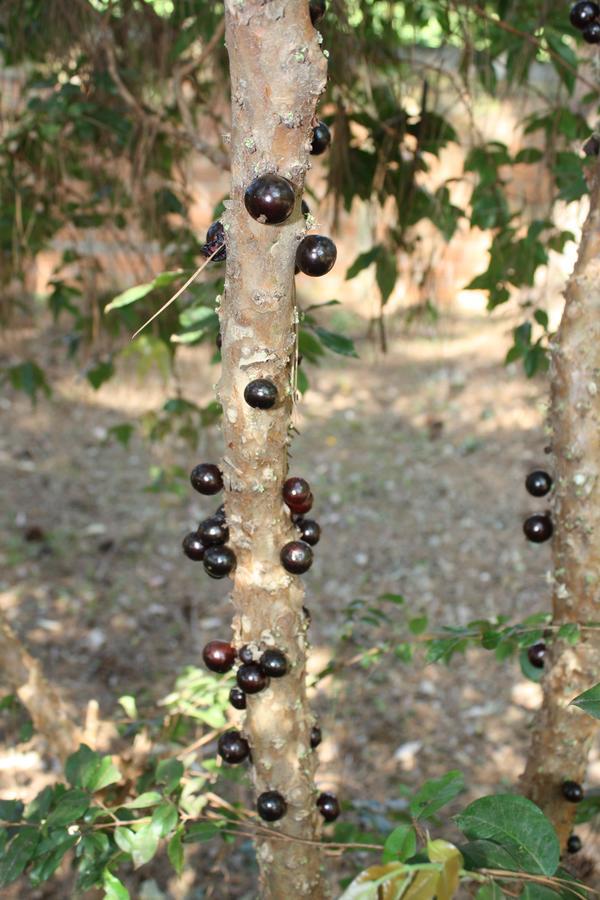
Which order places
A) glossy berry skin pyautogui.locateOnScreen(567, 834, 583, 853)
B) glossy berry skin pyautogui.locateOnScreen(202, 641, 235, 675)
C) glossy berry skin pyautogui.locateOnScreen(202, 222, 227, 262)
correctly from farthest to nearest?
1. glossy berry skin pyautogui.locateOnScreen(567, 834, 583, 853)
2. glossy berry skin pyautogui.locateOnScreen(202, 641, 235, 675)
3. glossy berry skin pyautogui.locateOnScreen(202, 222, 227, 262)

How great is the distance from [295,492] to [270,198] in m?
0.48

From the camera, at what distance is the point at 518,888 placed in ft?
5.18

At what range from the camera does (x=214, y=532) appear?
4.73 ft

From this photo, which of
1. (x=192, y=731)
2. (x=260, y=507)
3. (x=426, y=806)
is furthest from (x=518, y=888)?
(x=192, y=731)

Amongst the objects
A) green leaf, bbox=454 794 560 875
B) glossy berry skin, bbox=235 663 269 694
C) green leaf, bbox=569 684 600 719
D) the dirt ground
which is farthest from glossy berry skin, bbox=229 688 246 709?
the dirt ground

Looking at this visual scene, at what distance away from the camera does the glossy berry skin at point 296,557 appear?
1.41 meters

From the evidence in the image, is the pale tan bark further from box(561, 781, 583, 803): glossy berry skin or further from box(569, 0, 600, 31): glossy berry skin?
box(569, 0, 600, 31): glossy berry skin

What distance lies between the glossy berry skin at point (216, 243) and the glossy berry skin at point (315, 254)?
6.1 inches

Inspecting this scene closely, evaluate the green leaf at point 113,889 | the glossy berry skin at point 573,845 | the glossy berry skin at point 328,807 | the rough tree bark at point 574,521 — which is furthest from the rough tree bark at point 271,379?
the glossy berry skin at point 573,845

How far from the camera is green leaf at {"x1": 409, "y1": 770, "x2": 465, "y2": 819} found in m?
1.28

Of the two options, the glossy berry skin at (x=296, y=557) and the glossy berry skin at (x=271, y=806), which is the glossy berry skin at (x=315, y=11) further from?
the glossy berry skin at (x=271, y=806)

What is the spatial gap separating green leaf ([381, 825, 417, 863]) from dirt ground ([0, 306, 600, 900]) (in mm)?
1361

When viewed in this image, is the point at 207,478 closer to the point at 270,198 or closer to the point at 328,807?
the point at 270,198

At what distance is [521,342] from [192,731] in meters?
2.26
